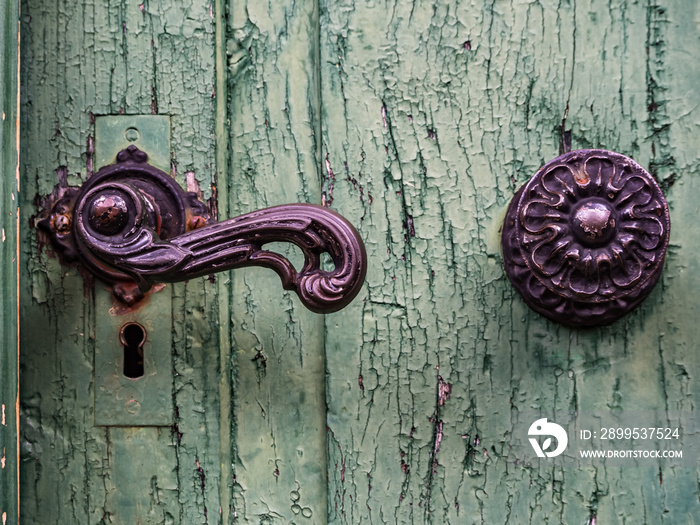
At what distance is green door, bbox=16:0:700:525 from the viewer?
0.60 meters

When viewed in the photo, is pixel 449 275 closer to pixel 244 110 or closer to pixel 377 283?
pixel 377 283

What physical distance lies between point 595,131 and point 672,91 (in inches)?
3.1

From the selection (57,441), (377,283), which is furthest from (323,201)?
(57,441)

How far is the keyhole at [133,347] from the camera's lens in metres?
0.61

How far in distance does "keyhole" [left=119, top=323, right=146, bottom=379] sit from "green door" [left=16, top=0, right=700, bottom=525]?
0.04 ft

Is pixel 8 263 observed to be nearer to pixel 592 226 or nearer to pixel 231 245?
pixel 231 245

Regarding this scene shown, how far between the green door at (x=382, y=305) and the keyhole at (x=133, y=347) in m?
0.01

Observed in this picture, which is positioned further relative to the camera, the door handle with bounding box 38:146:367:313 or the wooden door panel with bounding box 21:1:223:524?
the wooden door panel with bounding box 21:1:223:524

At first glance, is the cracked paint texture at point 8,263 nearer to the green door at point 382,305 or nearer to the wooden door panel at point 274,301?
the green door at point 382,305

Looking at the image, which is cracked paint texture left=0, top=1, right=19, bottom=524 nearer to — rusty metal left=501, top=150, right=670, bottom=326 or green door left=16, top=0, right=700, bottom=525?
green door left=16, top=0, right=700, bottom=525

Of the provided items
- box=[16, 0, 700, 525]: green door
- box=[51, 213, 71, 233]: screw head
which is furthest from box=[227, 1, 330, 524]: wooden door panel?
box=[51, 213, 71, 233]: screw head

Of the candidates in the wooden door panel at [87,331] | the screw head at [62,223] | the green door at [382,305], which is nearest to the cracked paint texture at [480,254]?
the green door at [382,305]

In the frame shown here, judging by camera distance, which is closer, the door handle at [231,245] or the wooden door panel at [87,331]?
the door handle at [231,245]

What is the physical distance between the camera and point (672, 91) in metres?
0.61
